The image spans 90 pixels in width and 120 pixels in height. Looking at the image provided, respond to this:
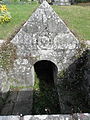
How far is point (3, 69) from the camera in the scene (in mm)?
6742

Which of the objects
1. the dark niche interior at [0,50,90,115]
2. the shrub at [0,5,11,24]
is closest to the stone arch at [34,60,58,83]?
the dark niche interior at [0,50,90,115]

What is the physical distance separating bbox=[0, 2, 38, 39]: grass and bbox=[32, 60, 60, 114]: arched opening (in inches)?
122

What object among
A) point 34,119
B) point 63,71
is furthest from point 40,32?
point 34,119

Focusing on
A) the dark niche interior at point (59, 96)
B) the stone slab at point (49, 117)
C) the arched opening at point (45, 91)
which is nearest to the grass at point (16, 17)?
the arched opening at point (45, 91)

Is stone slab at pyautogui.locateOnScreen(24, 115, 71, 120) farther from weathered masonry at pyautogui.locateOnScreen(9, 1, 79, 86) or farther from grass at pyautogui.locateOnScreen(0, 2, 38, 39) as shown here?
grass at pyautogui.locateOnScreen(0, 2, 38, 39)

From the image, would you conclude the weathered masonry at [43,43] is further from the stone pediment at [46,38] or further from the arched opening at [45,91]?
the arched opening at [45,91]

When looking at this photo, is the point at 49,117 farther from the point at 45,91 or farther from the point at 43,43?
the point at 45,91

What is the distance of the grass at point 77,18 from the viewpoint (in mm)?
12617

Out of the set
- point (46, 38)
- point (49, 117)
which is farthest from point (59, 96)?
point (49, 117)

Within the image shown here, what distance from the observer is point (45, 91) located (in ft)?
23.7

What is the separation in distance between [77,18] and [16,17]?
3.91 metres

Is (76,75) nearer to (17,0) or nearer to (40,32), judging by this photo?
(40,32)

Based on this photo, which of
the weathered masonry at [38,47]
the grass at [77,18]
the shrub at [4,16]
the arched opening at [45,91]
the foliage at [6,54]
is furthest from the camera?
the shrub at [4,16]

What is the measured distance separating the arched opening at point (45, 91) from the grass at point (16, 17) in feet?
10.2
